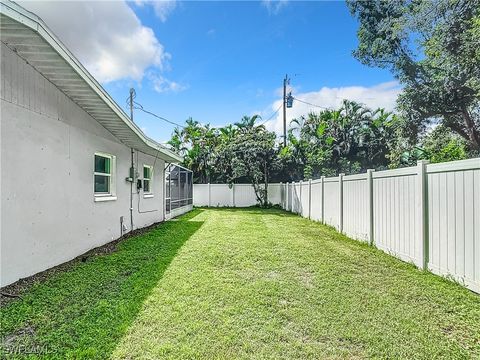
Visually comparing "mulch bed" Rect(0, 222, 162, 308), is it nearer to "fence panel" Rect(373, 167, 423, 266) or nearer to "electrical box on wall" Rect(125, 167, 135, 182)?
"electrical box on wall" Rect(125, 167, 135, 182)

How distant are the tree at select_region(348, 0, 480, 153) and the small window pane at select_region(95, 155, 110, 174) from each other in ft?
43.3

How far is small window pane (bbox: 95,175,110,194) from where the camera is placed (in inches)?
281

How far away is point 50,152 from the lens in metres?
4.92

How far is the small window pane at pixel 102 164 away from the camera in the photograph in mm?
7152

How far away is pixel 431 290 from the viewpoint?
3.86m

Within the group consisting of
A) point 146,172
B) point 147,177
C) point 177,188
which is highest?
point 146,172

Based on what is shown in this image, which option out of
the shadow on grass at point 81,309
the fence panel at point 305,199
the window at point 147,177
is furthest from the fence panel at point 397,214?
the window at point 147,177

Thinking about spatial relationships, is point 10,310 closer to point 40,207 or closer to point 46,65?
point 40,207

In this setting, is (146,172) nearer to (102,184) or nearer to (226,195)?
(102,184)

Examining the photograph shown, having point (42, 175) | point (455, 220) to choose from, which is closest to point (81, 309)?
point (42, 175)

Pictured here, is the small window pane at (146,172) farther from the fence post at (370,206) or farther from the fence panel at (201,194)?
the fence panel at (201,194)

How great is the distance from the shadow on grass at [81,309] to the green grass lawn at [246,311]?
0.01 metres

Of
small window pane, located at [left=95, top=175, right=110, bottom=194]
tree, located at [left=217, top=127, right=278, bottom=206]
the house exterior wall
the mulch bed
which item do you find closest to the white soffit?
the house exterior wall

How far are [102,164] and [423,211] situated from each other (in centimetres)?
690
